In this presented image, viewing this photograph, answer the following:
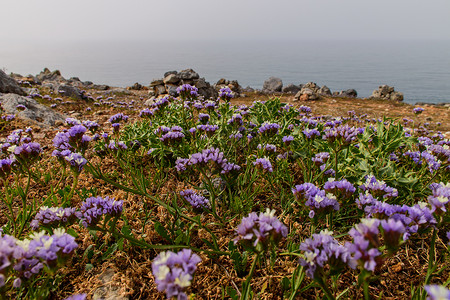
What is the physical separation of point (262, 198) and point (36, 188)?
282 centimetres

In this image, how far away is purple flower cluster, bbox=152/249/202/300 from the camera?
0.99 metres

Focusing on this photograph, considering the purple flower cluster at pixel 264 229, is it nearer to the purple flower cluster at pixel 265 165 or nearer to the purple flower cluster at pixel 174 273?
the purple flower cluster at pixel 174 273

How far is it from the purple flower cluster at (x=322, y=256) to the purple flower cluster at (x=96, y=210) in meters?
1.29

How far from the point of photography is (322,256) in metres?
1.19

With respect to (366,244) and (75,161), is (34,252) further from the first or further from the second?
(366,244)

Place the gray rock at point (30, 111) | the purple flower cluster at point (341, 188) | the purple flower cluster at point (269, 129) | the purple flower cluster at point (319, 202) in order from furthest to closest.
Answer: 1. the gray rock at point (30, 111)
2. the purple flower cluster at point (269, 129)
3. the purple flower cluster at point (341, 188)
4. the purple flower cluster at point (319, 202)

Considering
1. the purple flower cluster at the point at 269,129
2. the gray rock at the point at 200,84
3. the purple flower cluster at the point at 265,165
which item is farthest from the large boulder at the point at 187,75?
the purple flower cluster at the point at 265,165

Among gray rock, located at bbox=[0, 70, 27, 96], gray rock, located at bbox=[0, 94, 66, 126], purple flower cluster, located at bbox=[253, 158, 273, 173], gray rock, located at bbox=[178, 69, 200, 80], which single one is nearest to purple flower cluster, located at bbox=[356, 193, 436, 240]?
purple flower cluster, located at bbox=[253, 158, 273, 173]

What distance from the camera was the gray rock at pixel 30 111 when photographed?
250 inches

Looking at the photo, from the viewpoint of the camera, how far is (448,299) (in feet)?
2.70

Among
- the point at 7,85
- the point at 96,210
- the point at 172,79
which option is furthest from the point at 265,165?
the point at 172,79

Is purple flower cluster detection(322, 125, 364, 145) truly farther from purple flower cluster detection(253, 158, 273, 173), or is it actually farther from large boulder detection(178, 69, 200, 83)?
large boulder detection(178, 69, 200, 83)

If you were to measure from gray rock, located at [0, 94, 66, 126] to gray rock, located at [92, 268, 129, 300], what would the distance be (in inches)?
225

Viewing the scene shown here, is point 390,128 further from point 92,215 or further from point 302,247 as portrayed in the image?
point 92,215
